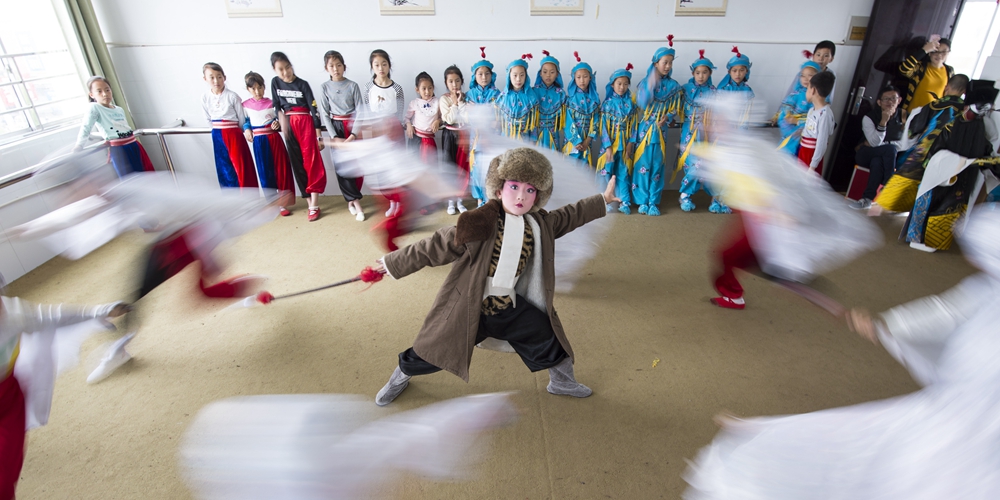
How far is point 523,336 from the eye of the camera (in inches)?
74.6

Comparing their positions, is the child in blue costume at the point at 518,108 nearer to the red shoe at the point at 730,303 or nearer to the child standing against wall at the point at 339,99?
the child standing against wall at the point at 339,99

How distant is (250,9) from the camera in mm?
4246

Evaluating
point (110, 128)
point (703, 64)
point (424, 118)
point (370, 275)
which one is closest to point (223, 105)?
point (110, 128)

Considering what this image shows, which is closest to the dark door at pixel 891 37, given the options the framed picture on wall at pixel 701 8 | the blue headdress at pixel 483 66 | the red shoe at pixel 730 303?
the framed picture on wall at pixel 701 8

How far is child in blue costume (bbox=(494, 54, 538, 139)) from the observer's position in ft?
13.3

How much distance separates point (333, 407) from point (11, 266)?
2972 millimetres

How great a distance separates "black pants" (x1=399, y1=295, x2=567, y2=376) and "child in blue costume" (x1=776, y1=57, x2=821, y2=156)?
3.12 metres

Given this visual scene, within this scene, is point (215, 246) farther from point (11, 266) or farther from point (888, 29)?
point (888, 29)

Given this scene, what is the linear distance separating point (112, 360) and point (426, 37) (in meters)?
3.44

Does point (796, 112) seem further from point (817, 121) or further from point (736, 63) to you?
point (736, 63)

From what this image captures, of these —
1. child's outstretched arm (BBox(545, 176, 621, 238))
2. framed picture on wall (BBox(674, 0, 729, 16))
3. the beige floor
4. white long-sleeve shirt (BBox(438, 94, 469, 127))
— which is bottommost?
the beige floor

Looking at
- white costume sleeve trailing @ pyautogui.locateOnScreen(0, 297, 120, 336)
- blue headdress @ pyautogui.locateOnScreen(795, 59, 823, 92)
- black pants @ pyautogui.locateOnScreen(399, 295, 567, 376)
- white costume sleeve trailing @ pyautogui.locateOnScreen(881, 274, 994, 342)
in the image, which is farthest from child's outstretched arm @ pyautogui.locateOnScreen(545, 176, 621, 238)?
blue headdress @ pyautogui.locateOnScreen(795, 59, 823, 92)

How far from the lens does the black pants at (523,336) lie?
1864 mm

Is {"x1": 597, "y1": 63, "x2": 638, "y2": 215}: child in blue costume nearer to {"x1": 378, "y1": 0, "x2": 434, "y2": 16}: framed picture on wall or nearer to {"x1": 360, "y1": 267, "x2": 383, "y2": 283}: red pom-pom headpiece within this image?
{"x1": 378, "y1": 0, "x2": 434, "y2": 16}: framed picture on wall
